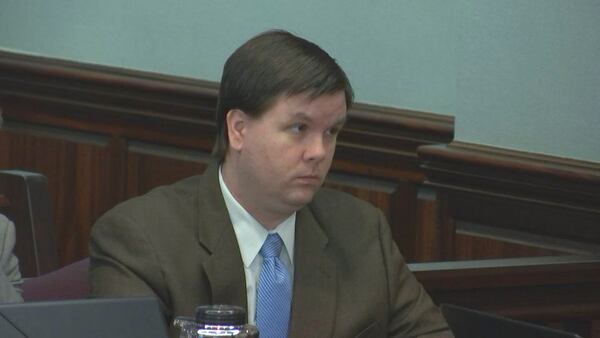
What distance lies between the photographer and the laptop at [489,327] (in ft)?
6.86

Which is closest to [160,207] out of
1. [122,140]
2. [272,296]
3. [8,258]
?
[272,296]

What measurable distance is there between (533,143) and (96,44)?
251cm

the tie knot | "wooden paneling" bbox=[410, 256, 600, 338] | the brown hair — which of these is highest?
the brown hair

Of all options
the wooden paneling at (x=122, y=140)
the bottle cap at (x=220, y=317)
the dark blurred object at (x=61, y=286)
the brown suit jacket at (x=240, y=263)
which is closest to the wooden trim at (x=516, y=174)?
the wooden paneling at (x=122, y=140)

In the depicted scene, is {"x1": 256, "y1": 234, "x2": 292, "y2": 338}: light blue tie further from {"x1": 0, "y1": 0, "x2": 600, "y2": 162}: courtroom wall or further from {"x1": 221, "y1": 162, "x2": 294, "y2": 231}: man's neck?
{"x1": 0, "y1": 0, "x2": 600, "y2": 162}: courtroom wall

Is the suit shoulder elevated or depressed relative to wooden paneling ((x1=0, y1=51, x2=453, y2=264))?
elevated

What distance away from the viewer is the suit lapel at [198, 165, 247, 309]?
2.49 m

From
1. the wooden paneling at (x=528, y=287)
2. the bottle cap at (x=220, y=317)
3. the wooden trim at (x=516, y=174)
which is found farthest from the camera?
the wooden trim at (x=516, y=174)

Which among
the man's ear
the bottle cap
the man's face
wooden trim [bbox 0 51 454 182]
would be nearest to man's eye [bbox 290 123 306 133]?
the man's face

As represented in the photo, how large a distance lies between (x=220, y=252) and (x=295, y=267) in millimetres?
168

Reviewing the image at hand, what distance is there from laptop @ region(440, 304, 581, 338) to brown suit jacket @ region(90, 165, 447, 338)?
→ 0.67 feet

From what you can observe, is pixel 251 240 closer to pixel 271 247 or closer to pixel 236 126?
pixel 271 247

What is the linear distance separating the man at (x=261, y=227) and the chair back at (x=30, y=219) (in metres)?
0.81

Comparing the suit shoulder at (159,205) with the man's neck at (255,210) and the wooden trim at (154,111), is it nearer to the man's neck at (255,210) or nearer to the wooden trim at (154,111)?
the man's neck at (255,210)
